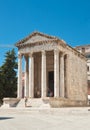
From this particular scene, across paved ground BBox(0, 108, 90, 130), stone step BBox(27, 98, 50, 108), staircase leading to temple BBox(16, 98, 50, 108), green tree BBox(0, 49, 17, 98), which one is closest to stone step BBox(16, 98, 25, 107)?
staircase leading to temple BBox(16, 98, 50, 108)

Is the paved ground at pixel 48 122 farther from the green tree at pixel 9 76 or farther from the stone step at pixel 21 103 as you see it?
the green tree at pixel 9 76

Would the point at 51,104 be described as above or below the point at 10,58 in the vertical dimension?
below

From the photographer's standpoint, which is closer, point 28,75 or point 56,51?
point 56,51

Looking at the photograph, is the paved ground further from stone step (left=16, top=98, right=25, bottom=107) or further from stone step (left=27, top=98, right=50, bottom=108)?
stone step (left=16, top=98, right=25, bottom=107)

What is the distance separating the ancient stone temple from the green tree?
539 cm

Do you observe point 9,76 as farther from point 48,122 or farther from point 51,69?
point 48,122

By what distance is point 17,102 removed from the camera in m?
35.0

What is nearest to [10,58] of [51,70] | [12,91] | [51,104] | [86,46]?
[12,91]

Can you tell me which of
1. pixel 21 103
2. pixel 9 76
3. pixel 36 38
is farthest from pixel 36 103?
pixel 9 76

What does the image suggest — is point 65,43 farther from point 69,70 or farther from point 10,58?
point 10,58

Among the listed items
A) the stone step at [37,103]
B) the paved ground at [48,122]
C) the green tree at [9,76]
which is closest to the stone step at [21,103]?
the stone step at [37,103]

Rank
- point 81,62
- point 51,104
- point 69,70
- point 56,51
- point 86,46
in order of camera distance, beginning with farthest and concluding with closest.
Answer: point 86,46 → point 81,62 → point 69,70 → point 56,51 → point 51,104

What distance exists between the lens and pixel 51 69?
38938mm

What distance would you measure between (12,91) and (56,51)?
13.3 metres
